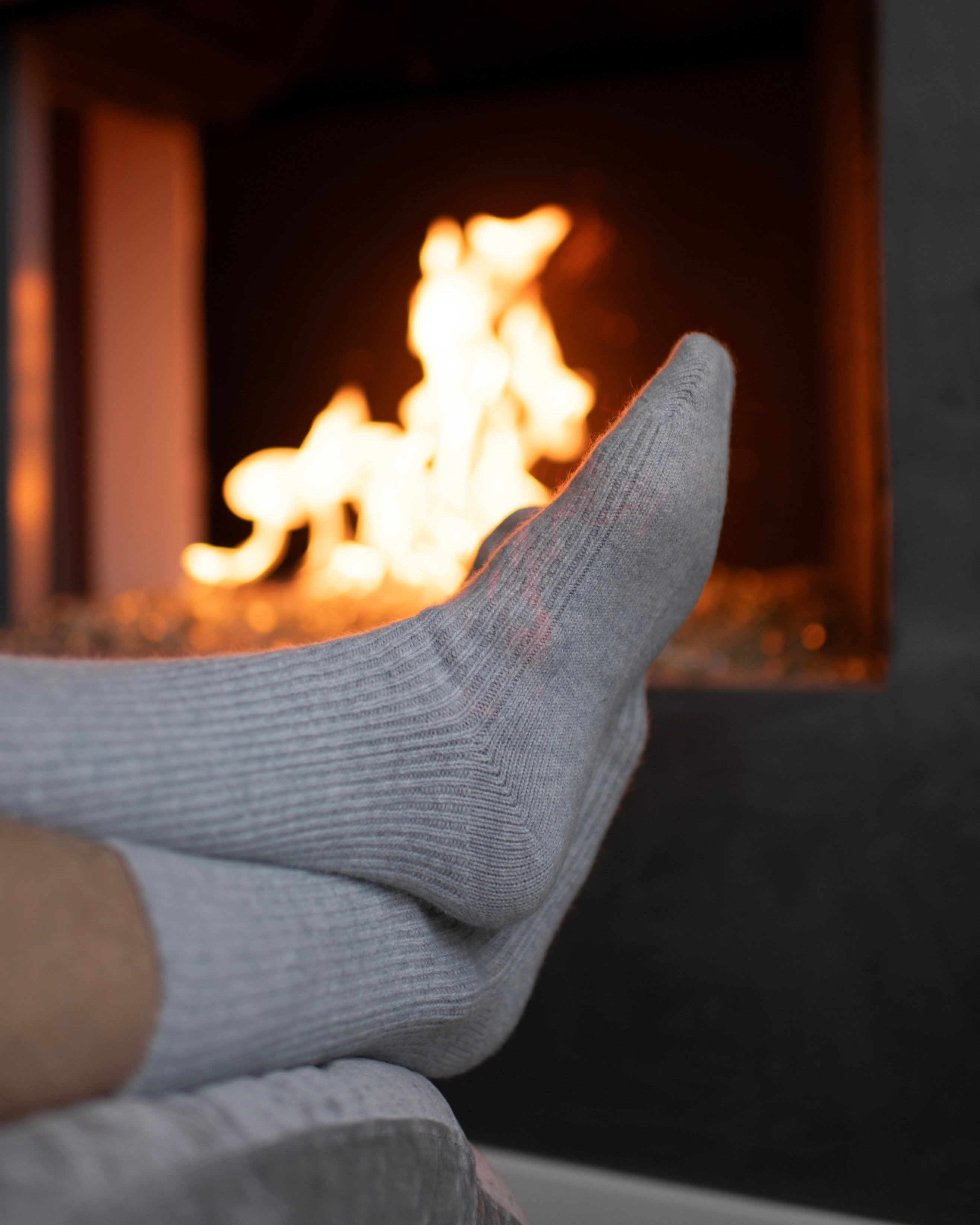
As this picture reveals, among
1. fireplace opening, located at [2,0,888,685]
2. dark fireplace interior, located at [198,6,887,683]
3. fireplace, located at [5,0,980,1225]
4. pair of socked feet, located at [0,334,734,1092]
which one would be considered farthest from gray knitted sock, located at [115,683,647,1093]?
dark fireplace interior, located at [198,6,887,683]

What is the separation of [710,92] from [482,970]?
5.11 feet

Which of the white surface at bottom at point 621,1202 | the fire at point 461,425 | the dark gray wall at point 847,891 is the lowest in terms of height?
the white surface at bottom at point 621,1202

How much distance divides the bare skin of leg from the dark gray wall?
0.66 m

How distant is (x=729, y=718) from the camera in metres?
0.94

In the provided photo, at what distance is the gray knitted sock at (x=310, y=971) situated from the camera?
365 millimetres

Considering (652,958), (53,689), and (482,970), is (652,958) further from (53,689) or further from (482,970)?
(53,689)

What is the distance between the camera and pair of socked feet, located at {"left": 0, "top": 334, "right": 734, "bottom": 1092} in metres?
0.38

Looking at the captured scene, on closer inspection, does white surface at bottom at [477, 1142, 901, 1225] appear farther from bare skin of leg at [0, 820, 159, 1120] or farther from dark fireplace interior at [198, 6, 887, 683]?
dark fireplace interior at [198, 6, 887, 683]

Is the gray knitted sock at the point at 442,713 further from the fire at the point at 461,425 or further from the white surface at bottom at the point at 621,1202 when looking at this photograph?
the fire at the point at 461,425

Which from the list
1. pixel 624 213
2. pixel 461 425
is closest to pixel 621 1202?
pixel 461 425

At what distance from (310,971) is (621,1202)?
0.69 meters

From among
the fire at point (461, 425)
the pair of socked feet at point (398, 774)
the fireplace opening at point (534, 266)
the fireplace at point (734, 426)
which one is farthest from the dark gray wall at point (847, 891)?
the fire at point (461, 425)

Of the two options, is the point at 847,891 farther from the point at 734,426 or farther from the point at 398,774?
the point at 734,426

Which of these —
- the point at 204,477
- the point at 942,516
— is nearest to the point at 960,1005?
the point at 942,516
